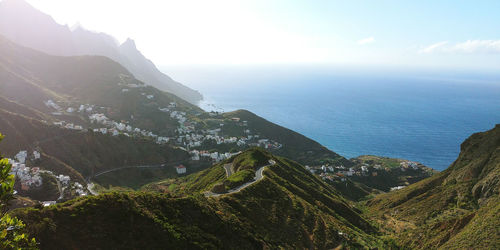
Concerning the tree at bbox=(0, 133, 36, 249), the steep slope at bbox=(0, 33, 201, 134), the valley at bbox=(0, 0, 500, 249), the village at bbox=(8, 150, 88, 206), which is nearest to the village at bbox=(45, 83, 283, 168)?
the valley at bbox=(0, 0, 500, 249)

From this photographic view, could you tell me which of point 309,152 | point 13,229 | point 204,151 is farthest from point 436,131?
point 13,229

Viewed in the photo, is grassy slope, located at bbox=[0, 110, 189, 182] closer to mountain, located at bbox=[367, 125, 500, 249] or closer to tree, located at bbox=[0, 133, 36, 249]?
tree, located at bbox=[0, 133, 36, 249]

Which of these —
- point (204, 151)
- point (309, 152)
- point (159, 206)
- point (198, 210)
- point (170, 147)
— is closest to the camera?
point (159, 206)

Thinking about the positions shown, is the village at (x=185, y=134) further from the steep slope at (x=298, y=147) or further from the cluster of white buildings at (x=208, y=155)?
the steep slope at (x=298, y=147)

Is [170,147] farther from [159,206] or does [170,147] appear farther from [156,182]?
[159,206]

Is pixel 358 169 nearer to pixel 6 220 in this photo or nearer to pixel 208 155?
pixel 208 155

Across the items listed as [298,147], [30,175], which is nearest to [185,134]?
[298,147]

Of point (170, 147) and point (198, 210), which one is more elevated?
point (198, 210)
